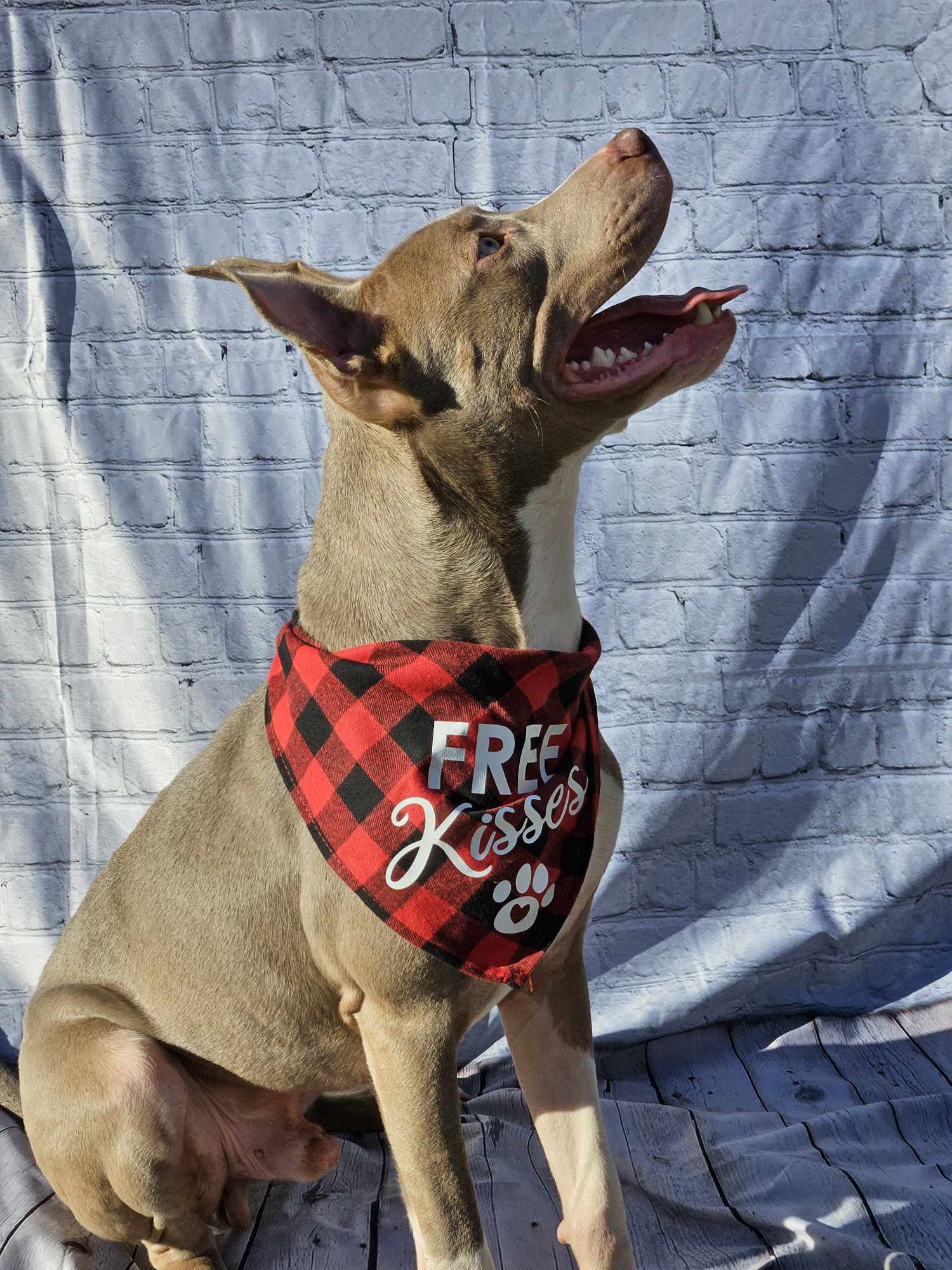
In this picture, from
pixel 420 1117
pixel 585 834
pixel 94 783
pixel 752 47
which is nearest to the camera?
pixel 420 1117

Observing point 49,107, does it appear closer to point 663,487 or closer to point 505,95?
point 505,95

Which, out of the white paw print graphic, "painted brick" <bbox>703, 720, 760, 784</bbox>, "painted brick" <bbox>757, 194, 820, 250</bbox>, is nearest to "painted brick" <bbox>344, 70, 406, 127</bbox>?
"painted brick" <bbox>757, 194, 820, 250</bbox>

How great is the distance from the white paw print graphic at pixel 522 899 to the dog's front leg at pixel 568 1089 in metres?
0.19

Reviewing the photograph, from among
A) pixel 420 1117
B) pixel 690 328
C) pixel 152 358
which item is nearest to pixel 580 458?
pixel 690 328

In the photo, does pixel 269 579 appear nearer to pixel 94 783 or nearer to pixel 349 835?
pixel 94 783

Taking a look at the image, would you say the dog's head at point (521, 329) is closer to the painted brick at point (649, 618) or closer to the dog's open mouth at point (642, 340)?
the dog's open mouth at point (642, 340)

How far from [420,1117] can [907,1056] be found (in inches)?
66.3

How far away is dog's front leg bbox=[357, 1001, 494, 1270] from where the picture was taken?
1.74 m

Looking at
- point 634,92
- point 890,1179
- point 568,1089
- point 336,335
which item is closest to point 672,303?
point 336,335

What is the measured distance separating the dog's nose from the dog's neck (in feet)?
1.54

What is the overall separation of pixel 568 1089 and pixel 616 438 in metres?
1.57

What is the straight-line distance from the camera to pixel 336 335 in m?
1.71

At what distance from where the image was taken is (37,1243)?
2.29 m

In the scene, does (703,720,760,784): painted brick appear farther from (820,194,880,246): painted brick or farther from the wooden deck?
(820,194,880,246): painted brick
